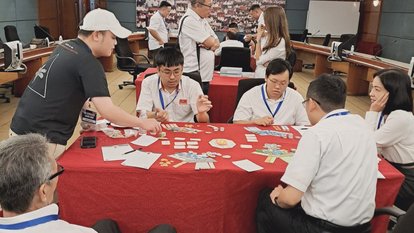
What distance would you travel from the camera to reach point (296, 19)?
38.3 ft

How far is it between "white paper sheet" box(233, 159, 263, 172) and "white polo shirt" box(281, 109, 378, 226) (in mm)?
275

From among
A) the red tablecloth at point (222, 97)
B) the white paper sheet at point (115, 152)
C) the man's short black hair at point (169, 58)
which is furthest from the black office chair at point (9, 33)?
the white paper sheet at point (115, 152)

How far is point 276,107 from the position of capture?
2.82 metres

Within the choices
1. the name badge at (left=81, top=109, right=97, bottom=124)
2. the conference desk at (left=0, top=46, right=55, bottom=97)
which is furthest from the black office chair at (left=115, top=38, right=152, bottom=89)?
the name badge at (left=81, top=109, right=97, bottom=124)

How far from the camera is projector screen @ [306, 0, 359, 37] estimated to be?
35.8ft

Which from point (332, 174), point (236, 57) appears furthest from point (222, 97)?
point (332, 174)

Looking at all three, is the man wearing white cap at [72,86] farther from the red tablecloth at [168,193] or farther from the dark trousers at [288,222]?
the dark trousers at [288,222]

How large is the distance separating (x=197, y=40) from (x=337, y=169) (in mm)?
2480

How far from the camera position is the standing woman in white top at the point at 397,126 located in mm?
2256

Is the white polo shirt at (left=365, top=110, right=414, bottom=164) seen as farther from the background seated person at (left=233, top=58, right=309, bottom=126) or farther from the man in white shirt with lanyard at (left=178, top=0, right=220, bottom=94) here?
the man in white shirt with lanyard at (left=178, top=0, right=220, bottom=94)

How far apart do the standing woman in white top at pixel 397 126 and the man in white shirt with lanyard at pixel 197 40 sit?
1.84m

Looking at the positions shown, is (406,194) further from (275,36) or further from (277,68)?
(275,36)

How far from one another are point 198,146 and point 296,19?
10502 mm

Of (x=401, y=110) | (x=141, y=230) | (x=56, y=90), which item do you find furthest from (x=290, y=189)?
(x=56, y=90)
